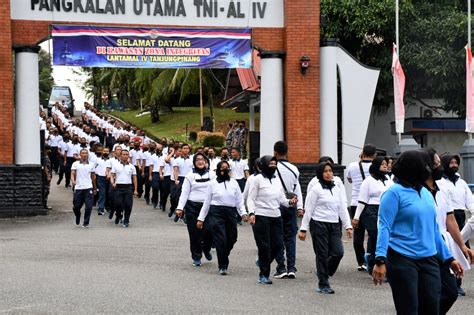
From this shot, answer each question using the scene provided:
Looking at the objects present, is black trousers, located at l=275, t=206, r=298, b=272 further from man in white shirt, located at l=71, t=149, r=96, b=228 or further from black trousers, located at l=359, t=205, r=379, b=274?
man in white shirt, located at l=71, t=149, r=96, b=228

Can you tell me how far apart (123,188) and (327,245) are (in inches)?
354

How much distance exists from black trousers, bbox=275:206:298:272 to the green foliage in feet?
78.2

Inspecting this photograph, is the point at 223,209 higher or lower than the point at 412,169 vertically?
lower

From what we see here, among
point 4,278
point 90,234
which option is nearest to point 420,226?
point 4,278

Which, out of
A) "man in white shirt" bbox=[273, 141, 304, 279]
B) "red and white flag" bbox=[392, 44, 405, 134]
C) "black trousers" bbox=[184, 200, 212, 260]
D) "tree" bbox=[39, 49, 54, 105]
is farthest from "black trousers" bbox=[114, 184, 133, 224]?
"tree" bbox=[39, 49, 54, 105]

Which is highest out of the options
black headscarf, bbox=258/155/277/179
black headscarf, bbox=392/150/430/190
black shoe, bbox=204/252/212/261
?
black headscarf, bbox=392/150/430/190

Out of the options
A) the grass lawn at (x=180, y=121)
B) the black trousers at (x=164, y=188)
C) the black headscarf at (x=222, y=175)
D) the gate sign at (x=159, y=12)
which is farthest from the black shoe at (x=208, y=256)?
the grass lawn at (x=180, y=121)

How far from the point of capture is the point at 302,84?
22047mm

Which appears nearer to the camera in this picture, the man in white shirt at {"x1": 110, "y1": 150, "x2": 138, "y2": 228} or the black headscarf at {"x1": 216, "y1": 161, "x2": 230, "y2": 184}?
the black headscarf at {"x1": 216, "y1": 161, "x2": 230, "y2": 184}

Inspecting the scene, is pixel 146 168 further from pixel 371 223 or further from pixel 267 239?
pixel 267 239

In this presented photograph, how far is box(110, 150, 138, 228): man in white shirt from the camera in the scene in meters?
19.6

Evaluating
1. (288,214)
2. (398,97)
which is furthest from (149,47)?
(288,214)

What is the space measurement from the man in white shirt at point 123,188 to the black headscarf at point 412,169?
41.9ft

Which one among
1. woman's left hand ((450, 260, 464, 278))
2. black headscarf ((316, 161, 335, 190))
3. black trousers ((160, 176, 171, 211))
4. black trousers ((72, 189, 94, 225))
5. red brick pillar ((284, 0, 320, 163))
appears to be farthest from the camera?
black trousers ((160, 176, 171, 211))
